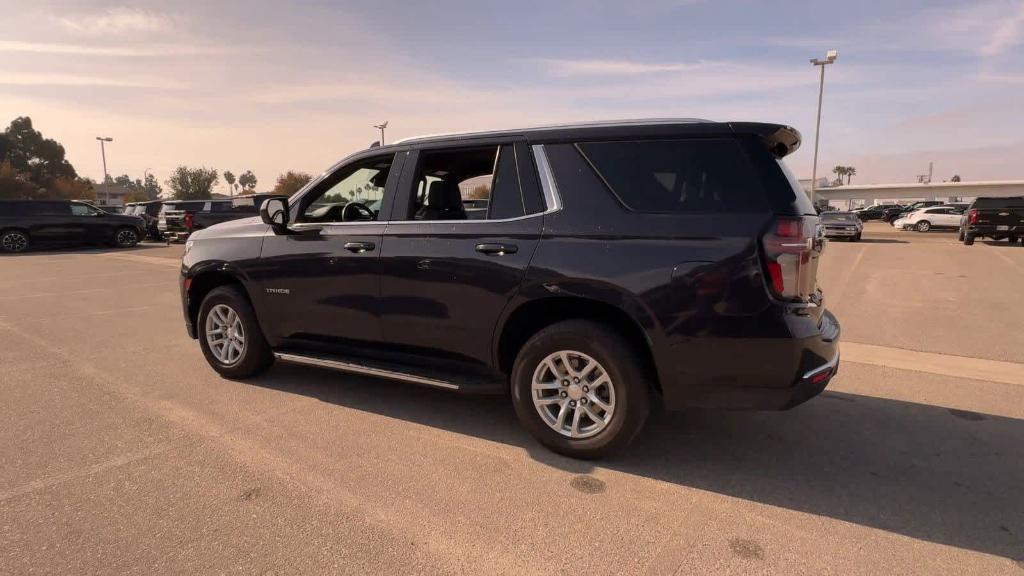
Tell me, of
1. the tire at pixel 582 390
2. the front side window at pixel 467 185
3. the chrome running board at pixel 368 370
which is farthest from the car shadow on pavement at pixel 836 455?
the front side window at pixel 467 185

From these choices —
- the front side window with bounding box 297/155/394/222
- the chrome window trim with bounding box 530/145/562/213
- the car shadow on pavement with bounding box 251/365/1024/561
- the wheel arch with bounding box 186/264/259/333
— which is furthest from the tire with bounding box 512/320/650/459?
the wheel arch with bounding box 186/264/259/333

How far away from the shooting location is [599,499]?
2891mm

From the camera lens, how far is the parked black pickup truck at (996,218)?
18922mm

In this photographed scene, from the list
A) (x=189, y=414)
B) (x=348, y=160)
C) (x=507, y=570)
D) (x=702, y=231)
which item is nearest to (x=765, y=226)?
(x=702, y=231)

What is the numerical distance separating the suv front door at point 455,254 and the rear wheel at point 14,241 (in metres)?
21.0

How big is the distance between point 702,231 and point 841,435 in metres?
1.87

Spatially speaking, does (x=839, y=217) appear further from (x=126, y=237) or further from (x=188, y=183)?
(x=188, y=183)

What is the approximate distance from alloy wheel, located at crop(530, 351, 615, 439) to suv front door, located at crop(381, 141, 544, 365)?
429 mm

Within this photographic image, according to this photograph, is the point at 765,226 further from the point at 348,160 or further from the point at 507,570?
the point at 348,160

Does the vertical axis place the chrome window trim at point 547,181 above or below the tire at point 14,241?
above

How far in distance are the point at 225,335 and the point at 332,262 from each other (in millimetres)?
1469

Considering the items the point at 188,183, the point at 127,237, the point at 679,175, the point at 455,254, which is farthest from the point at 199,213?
the point at 188,183

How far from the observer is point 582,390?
3275 mm

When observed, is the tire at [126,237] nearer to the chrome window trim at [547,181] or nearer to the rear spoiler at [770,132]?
the chrome window trim at [547,181]
